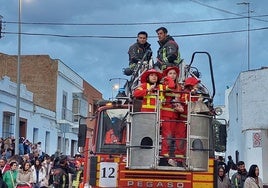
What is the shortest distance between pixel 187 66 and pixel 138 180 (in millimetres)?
2725

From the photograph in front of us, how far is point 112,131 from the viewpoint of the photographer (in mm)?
10016

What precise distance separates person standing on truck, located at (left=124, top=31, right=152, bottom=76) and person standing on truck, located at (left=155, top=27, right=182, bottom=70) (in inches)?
17.9

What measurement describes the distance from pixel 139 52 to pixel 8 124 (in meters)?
20.4

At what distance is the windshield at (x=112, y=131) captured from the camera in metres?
9.76

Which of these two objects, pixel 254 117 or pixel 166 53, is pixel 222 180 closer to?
pixel 166 53

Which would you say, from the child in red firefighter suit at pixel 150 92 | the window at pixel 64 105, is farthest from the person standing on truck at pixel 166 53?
the window at pixel 64 105

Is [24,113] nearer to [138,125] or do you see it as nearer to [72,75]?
[72,75]

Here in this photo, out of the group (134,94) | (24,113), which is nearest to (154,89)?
(134,94)

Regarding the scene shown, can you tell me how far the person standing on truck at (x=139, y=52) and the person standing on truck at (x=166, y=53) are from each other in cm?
45

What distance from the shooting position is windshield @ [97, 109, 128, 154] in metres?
9.76

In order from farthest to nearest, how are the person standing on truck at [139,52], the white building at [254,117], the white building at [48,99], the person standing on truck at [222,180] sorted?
the white building at [48,99] → the white building at [254,117] → the person standing on truck at [222,180] → the person standing on truck at [139,52]

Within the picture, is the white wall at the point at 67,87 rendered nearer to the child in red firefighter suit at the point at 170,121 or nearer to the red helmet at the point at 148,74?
the red helmet at the point at 148,74

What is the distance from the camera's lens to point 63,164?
1631 centimetres

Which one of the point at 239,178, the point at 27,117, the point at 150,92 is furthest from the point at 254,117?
the point at 150,92
